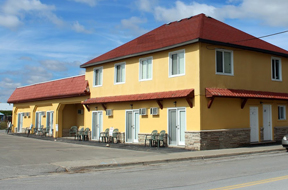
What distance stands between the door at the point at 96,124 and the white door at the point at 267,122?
444 inches

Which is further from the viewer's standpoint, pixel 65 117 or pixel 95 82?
pixel 65 117

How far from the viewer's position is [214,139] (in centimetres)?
1773

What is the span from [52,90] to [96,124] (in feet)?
24.3

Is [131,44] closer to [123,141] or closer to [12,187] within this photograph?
[123,141]

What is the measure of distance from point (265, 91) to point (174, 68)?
618 cm

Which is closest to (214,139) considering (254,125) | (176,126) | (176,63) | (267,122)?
(176,126)

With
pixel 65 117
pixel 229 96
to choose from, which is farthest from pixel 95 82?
pixel 229 96

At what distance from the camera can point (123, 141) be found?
22203mm

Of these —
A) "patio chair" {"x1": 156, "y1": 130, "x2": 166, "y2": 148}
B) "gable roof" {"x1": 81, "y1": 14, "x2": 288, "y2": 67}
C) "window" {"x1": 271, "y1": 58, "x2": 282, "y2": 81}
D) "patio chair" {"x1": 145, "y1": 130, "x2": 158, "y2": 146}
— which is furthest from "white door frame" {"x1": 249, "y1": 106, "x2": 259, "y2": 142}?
"patio chair" {"x1": 145, "y1": 130, "x2": 158, "y2": 146}

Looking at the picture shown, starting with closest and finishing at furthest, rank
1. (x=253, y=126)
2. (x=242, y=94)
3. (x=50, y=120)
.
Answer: (x=242, y=94) → (x=253, y=126) → (x=50, y=120)

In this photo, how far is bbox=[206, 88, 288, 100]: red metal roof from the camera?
17.4 m

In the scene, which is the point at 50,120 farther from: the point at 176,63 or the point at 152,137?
the point at 176,63

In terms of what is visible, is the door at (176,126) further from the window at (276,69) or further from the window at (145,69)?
the window at (276,69)

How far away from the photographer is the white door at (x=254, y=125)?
→ 2005cm
